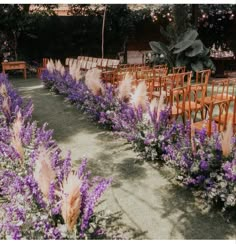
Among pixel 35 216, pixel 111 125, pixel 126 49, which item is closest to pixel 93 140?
pixel 111 125

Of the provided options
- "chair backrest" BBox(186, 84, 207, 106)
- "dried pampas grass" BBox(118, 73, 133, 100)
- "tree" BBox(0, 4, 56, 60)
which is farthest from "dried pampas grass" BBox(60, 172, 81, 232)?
"tree" BBox(0, 4, 56, 60)

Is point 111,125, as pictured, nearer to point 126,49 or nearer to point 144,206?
point 144,206

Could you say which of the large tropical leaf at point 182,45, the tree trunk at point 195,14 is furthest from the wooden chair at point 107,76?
the tree trunk at point 195,14

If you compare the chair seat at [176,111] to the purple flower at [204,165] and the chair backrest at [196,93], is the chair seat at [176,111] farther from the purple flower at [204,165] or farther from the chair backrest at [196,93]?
the purple flower at [204,165]

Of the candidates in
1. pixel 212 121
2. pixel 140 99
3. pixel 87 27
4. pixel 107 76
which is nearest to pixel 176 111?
pixel 140 99

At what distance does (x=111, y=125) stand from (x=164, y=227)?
3.05 meters

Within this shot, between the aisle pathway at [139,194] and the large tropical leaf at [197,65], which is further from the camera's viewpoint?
the large tropical leaf at [197,65]

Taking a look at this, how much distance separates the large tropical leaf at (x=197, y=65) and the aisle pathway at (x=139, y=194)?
18.4 feet

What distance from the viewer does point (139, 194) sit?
3.74 meters

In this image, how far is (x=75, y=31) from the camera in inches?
637

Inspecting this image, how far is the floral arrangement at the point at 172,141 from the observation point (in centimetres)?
337

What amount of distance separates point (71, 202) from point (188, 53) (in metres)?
9.27

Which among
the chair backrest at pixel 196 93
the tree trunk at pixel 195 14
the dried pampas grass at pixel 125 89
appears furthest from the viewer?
the tree trunk at pixel 195 14

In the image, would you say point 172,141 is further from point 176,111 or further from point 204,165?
point 204,165
